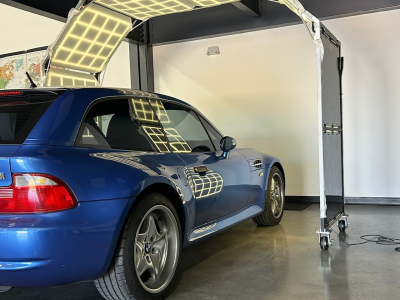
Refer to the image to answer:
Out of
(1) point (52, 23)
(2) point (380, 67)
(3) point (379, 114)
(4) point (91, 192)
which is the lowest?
(4) point (91, 192)

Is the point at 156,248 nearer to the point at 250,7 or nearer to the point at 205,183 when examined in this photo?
the point at 205,183

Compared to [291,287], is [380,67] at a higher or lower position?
higher

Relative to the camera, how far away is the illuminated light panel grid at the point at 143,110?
10.6 ft

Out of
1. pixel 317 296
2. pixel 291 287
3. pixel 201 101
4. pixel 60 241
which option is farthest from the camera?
pixel 201 101

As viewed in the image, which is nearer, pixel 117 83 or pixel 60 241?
pixel 60 241

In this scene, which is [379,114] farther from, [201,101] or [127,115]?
[127,115]

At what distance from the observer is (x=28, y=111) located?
264cm

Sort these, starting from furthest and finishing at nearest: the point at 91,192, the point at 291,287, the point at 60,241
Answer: the point at 291,287
the point at 91,192
the point at 60,241

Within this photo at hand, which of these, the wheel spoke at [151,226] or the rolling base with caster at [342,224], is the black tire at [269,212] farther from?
the wheel spoke at [151,226]

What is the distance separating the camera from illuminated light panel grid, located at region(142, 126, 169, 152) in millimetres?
3234

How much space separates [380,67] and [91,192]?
5.62 m

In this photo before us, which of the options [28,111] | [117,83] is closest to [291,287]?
[28,111]

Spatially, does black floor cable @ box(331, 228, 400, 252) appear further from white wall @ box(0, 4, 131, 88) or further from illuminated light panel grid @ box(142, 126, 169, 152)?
white wall @ box(0, 4, 131, 88)

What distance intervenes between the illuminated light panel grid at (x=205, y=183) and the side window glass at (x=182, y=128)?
0.78 ft
